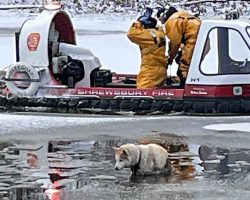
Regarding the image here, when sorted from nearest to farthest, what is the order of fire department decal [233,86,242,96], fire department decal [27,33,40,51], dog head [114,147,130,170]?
dog head [114,147,130,170] → fire department decal [233,86,242,96] → fire department decal [27,33,40,51]

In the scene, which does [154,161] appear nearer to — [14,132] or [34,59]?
[14,132]

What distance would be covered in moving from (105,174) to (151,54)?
15.1 feet

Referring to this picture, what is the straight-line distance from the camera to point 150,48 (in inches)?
551

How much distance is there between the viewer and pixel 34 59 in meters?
14.1

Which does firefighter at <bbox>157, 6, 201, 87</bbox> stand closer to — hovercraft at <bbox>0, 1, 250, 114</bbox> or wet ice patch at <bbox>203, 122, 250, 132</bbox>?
hovercraft at <bbox>0, 1, 250, 114</bbox>

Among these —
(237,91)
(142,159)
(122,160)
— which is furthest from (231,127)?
(122,160)

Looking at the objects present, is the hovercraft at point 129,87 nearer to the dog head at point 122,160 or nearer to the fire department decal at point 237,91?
the fire department decal at point 237,91

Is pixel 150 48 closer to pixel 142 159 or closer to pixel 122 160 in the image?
pixel 142 159

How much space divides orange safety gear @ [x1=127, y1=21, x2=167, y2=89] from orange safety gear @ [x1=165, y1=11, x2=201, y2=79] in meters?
0.17

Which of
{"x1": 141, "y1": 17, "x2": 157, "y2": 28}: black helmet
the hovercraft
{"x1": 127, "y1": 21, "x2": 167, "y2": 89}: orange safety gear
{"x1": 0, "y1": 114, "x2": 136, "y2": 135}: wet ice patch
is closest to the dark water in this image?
{"x1": 0, "y1": 114, "x2": 136, "y2": 135}: wet ice patch

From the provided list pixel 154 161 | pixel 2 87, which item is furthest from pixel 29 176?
pixel 2 87

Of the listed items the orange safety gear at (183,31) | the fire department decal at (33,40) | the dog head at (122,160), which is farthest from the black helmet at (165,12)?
the dog head at (122,160)

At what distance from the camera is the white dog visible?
9461 mm

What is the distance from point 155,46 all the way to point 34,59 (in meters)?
1.86
